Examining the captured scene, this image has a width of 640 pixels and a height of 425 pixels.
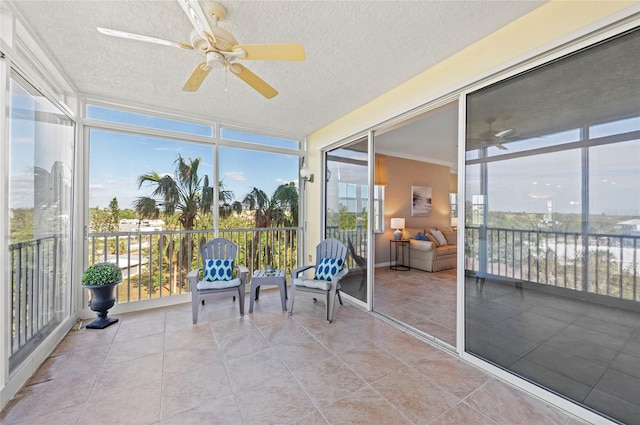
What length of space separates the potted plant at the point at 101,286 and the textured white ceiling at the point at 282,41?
6.88ft

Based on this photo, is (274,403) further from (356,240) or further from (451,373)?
(356,240)

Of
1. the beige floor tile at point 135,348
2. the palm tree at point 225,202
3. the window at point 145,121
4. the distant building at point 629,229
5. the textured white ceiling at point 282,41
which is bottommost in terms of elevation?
the beige floor tile at point 135,348

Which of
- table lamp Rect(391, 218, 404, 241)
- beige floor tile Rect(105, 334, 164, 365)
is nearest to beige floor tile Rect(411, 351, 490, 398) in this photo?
beige floor tile Rect(105, 334, 164, 365)

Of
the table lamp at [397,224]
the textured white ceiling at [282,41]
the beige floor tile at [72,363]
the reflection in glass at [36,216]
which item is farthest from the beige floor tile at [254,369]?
the table lamp at [397,224]

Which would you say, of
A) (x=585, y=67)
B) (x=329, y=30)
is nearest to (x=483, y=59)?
(x=585, y=67)

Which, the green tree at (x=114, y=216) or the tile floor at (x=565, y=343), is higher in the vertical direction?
the green tree at (x=114, y=216)

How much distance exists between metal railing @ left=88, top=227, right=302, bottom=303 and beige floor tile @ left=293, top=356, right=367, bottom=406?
260cm

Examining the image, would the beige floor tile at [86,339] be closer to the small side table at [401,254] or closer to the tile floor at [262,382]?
the tile floor at [262,382]

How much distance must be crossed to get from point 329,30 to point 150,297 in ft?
12.9

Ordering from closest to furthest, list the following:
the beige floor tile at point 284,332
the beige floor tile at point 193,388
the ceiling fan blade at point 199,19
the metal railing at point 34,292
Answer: the ceiling fan blade at point 199,19 < the beige floor tile at point 193,388 < the metal railing at point 34,292 < the beige floor tile at point 284,332

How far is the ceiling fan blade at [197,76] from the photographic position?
79.2 inches

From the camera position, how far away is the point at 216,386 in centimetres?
198

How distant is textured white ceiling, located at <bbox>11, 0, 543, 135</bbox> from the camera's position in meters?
1.86

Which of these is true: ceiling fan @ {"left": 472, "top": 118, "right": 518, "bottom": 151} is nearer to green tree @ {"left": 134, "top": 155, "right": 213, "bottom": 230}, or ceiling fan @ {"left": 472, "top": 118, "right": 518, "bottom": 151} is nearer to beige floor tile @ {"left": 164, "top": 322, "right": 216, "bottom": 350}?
beige floor tile @ {"left": 164, "top": 322, "right": 216, "bottom": 350}
